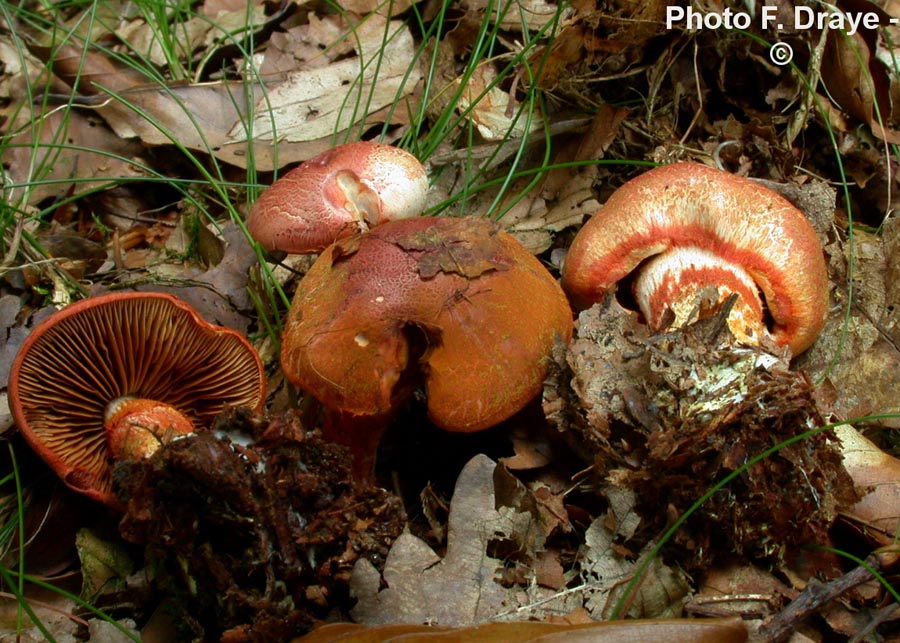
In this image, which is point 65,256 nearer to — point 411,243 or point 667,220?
point 411,243

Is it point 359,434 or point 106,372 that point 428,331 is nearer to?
point 359,434

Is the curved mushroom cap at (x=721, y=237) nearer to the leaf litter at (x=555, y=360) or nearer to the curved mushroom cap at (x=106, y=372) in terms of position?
the leaf litter at (x=555, y=360)

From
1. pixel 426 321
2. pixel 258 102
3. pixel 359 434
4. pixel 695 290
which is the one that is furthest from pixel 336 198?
pixel 258 102

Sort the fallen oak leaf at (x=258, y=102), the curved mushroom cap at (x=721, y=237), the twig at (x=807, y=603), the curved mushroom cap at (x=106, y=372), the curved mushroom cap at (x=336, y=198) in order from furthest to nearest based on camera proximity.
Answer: the fallen oak leaf at (x=258, y=102)
the curved mushroom cap at (x=336, y=198)
the curved mushroom cap at (x=721, y=237)
the curved mushroom cap at (x=106, y=372)
the twig at (x=807, y=603)
